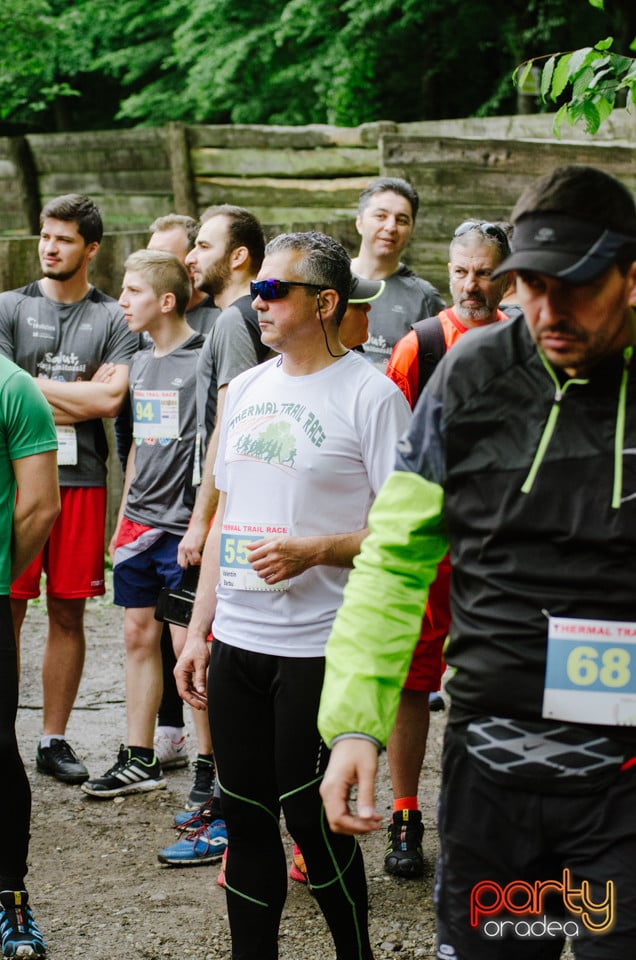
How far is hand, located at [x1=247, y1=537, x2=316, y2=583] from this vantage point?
3.55 m

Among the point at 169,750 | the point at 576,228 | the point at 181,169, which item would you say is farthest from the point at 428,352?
the point at 181,169

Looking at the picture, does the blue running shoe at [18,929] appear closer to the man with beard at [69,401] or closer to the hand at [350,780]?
the man with beard at [69,401]

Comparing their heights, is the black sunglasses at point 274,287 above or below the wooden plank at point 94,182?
below

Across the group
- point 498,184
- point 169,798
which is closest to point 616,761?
point 169,798

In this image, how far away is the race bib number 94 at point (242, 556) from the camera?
364 cm

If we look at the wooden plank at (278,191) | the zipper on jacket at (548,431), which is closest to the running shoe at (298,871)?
the zipper on jacket at (548,431)

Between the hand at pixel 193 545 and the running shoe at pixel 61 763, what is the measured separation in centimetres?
131

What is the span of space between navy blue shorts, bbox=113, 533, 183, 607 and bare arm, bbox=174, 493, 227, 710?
5.80 feet

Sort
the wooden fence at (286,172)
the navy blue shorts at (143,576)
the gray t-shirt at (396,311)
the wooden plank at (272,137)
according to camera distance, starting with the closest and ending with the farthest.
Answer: the navy blue shorts at (143,576), the gray t-shirt at (396,311), the wooden fence at (286,172), the wooden plank at (272,137)

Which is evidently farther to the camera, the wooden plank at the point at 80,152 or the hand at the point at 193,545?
the wooden plank at the point at 80,152

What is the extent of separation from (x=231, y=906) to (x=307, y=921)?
887 mm

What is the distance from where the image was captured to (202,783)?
5.46 m

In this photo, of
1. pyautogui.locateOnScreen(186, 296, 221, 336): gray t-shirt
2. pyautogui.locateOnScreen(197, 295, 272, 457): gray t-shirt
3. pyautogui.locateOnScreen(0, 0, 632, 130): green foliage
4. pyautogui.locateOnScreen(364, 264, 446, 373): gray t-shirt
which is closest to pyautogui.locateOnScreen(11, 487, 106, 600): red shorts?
pyautogui.locateOnScreen(186, 296, 221, 336): gray t-shirt

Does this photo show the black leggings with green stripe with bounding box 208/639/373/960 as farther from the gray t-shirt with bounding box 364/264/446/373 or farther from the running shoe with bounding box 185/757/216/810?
the gray t-shirt with bounding box 364/264/446/373
